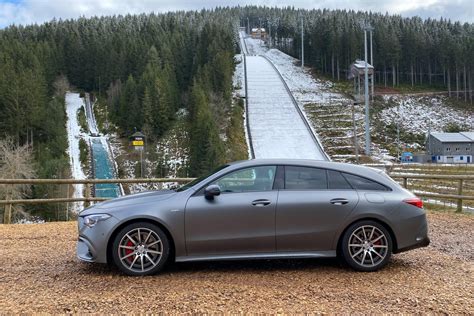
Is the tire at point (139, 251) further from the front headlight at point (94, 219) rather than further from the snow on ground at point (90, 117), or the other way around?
the snow on ground at point (90, 117)


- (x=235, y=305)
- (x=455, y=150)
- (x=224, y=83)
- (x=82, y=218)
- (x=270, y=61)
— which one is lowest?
(x=235, y=305)

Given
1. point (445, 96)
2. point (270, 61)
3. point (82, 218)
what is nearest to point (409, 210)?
point (82, 218)

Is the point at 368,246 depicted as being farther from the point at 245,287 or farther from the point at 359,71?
the point at 359,71

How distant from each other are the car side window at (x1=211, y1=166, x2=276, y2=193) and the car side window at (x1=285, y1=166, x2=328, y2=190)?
0.70 ft

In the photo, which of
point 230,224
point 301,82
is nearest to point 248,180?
point 230,224

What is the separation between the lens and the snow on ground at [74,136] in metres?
45.9

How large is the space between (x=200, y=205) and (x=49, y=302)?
1968mm

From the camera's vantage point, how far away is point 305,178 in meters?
5.73

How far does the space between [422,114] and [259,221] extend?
6998 cm

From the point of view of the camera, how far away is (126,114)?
64438 millimetres

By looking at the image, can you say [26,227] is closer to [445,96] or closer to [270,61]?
[445,96]

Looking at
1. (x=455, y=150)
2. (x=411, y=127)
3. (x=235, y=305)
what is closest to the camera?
(x=235, y=305)

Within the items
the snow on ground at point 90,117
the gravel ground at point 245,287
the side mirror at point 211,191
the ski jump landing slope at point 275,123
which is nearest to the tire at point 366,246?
the gravel ground at point 245,287

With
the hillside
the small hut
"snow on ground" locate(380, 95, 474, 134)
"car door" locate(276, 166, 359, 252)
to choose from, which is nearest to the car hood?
"car door" locate(276, 166, 359, 252)
